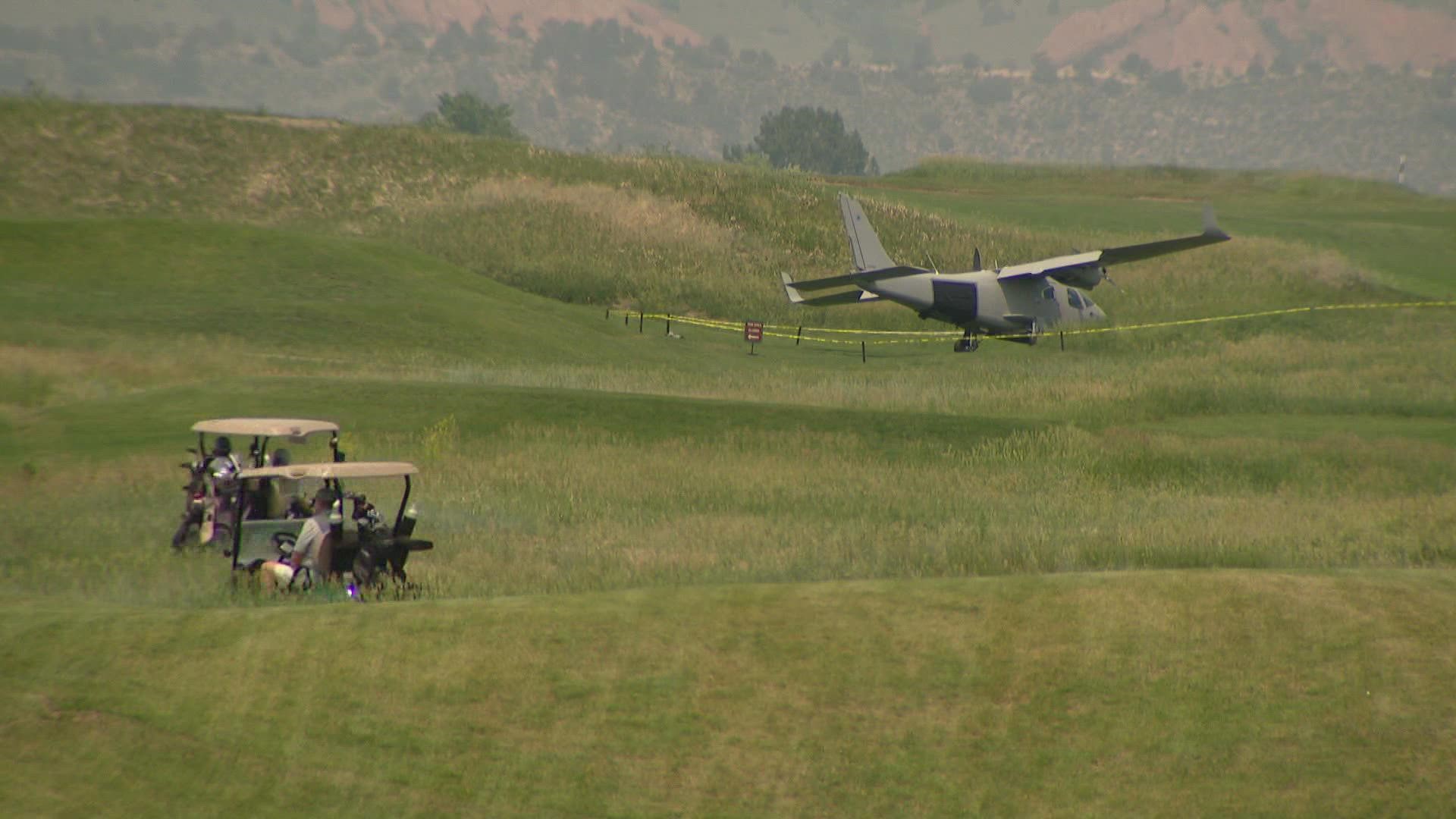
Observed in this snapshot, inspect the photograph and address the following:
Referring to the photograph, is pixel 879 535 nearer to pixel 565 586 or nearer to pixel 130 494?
pixel 565 586

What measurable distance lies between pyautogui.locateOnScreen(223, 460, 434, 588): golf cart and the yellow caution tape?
1559 inches

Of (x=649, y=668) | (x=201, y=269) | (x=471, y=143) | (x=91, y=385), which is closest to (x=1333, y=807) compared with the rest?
(x=649, y=668)

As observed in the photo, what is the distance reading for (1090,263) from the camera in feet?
166

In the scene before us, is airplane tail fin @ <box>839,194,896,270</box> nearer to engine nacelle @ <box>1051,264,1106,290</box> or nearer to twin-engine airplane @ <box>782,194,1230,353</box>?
twin-engine airplane @ <box>782,194,1230,353</box>

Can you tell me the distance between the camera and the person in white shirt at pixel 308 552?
1728 centimetres

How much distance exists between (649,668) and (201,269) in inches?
1777

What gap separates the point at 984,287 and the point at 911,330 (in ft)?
44.9

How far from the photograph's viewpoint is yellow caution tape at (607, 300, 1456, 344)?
59.5 meters

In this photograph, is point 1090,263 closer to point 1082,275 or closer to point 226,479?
point 1082,275

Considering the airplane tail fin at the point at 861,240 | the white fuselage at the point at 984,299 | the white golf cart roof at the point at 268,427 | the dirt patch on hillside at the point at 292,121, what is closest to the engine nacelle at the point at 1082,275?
the white fuselage at the point at 984,299

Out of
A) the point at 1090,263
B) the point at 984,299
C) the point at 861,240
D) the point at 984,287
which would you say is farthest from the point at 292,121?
the point at 1090,263

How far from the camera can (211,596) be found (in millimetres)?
17562

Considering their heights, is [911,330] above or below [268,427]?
above

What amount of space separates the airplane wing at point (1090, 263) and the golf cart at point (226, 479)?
32.0 meters
